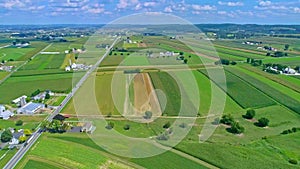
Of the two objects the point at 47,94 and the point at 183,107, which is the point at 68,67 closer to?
the point at 47,94

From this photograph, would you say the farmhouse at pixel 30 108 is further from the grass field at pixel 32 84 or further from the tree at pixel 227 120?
the tree at pixel 227 120

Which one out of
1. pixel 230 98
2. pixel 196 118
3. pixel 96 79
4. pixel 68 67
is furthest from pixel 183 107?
pixel 68 67

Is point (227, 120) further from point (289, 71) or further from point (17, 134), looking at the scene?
point (289, 71)

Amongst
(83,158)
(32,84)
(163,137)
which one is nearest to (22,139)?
(83,158)

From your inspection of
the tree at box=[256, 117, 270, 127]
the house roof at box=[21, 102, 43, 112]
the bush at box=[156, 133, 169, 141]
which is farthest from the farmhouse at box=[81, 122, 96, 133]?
the tree at box=[256, 117, 270, 127]

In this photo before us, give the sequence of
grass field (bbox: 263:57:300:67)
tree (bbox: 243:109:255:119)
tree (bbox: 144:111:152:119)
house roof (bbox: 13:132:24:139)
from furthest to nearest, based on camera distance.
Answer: grass field (bbox: 263:57:300:67) → tree (bbox: 243:109:255:119) → tree (bbox: 144:111:152:119) → house roof (bbox: 13:132:24:139)

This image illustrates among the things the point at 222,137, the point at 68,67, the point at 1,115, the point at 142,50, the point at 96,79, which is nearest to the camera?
the point at 222,137

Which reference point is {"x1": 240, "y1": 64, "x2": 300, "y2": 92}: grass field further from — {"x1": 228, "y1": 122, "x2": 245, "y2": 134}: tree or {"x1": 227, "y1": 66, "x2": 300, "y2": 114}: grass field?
{"x1": 228, "y1": 122, "x2": 245, "y2": 134}: tree

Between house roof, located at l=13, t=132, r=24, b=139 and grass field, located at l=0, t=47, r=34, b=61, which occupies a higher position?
grass field, located at l=0, t=47, r=34, b=61
